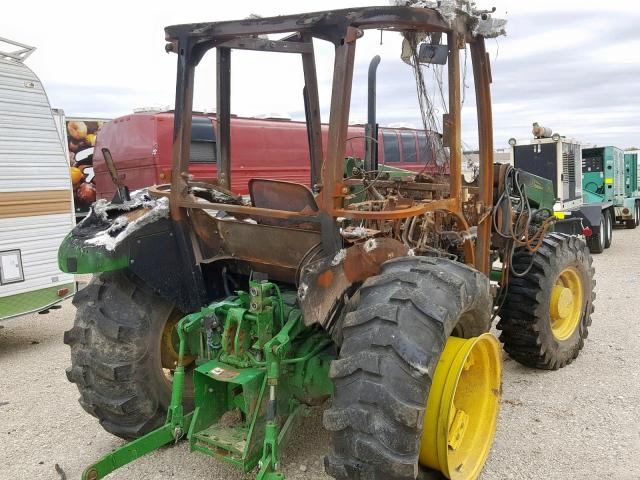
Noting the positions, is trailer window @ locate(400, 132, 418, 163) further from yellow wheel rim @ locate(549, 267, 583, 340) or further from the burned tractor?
the burned tractor

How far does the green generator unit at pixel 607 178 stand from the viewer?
15.0 meters

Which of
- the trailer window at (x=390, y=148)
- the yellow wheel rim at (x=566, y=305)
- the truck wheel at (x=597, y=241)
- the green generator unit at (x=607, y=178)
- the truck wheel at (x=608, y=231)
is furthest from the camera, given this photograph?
the green generator unit at (x=607, y=178)

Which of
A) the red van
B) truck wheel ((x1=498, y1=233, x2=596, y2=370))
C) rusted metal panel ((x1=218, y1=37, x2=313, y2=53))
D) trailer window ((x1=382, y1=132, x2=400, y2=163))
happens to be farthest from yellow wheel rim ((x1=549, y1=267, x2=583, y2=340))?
trailer window ((x1=382, y1=132, x2=400, y2=163))

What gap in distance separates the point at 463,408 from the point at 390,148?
36.7 ft

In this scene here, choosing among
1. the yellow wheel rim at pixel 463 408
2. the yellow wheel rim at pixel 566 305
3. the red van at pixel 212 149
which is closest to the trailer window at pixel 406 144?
the red van at pixel 212 149

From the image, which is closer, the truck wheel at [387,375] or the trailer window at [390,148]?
the truck wheel at [387,375]

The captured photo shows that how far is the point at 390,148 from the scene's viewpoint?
46.3 feet

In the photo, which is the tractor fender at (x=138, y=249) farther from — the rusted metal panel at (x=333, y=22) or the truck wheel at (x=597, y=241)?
the truck wheel at (x=597, y=241)

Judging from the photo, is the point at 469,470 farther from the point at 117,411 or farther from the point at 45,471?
the point at 45,471

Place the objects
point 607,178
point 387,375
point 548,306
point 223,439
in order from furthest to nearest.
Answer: point 607,178 < point 548,306 < point 223,439 < point 387,375

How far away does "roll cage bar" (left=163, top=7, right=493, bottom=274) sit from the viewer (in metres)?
2.85

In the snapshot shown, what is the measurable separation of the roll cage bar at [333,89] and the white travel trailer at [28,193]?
11.5 feet

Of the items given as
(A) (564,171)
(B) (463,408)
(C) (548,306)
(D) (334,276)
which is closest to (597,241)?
(A) (564,171)

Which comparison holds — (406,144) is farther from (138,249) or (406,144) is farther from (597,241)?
(138,249)
